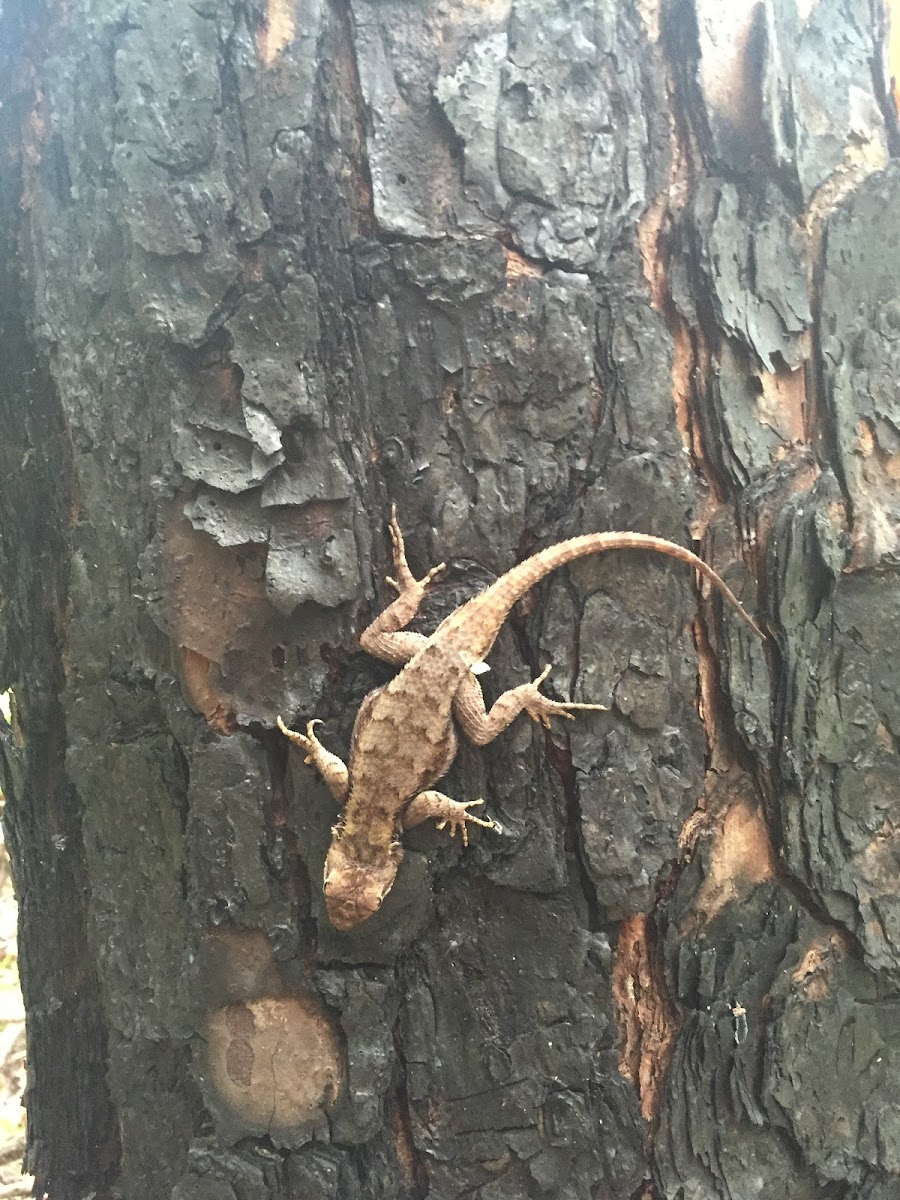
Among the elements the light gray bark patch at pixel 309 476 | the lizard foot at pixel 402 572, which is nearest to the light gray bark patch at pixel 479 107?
the light gray bark patch at pixel 309 476

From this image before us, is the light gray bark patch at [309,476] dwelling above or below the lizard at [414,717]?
above

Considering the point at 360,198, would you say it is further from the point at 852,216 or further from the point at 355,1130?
the point at 355,1130

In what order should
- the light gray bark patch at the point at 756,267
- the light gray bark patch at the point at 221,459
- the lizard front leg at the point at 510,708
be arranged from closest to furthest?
the light gray bark patch at the point at 221,459, the lizard front leg at the point at 510,708, the light gray bark patch at the point at 756,267

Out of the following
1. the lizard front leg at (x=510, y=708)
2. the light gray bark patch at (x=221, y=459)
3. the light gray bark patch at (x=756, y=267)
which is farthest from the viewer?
the light gray bark patch at (x=756, y=267)

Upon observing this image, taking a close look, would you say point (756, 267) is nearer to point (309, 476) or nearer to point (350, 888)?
point (309, 476)

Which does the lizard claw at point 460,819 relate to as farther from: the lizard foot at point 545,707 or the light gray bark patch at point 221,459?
the light gray bark patch at point 221,459

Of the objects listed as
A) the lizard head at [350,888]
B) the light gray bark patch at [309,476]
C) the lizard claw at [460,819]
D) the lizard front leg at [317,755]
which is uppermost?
the light gray bark patch at [309,476]

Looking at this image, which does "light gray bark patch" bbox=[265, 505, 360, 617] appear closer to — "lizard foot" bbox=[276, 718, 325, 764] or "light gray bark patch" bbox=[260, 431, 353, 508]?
"light gray bark patch" bbox=[260, 431, 353, 508]
